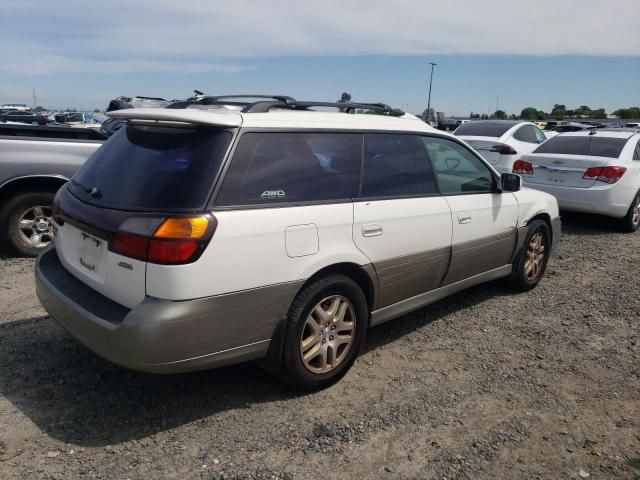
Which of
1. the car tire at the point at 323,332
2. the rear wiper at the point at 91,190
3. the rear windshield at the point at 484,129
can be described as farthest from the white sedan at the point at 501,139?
the rear wiper at the point at 91,190

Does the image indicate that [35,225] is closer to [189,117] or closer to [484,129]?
[189,117]

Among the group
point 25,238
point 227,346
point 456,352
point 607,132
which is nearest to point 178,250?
point 227,346

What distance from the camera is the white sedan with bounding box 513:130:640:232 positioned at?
7785 millimetres

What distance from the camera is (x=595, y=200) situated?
307 inches

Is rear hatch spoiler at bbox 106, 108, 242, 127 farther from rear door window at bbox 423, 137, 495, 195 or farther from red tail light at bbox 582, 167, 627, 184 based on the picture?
red tail light at bbox 582, 167, 627, 184

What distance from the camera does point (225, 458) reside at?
2.69 metres

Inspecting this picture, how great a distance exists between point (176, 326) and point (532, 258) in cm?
386

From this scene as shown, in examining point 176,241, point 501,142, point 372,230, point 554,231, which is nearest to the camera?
point 176,241

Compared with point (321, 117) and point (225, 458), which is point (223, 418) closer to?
point (225, 458)

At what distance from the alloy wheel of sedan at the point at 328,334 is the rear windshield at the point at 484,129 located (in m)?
8.75

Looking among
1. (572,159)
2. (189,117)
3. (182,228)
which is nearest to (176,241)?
(182,228)

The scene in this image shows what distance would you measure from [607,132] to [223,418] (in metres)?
8.40

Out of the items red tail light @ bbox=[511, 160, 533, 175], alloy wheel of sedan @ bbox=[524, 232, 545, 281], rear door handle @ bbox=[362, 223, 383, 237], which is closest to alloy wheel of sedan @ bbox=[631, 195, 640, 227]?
red tail light @ bbox=[511, 160, 533, 175]

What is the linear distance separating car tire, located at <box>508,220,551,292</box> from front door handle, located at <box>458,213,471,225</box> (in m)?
1.09
